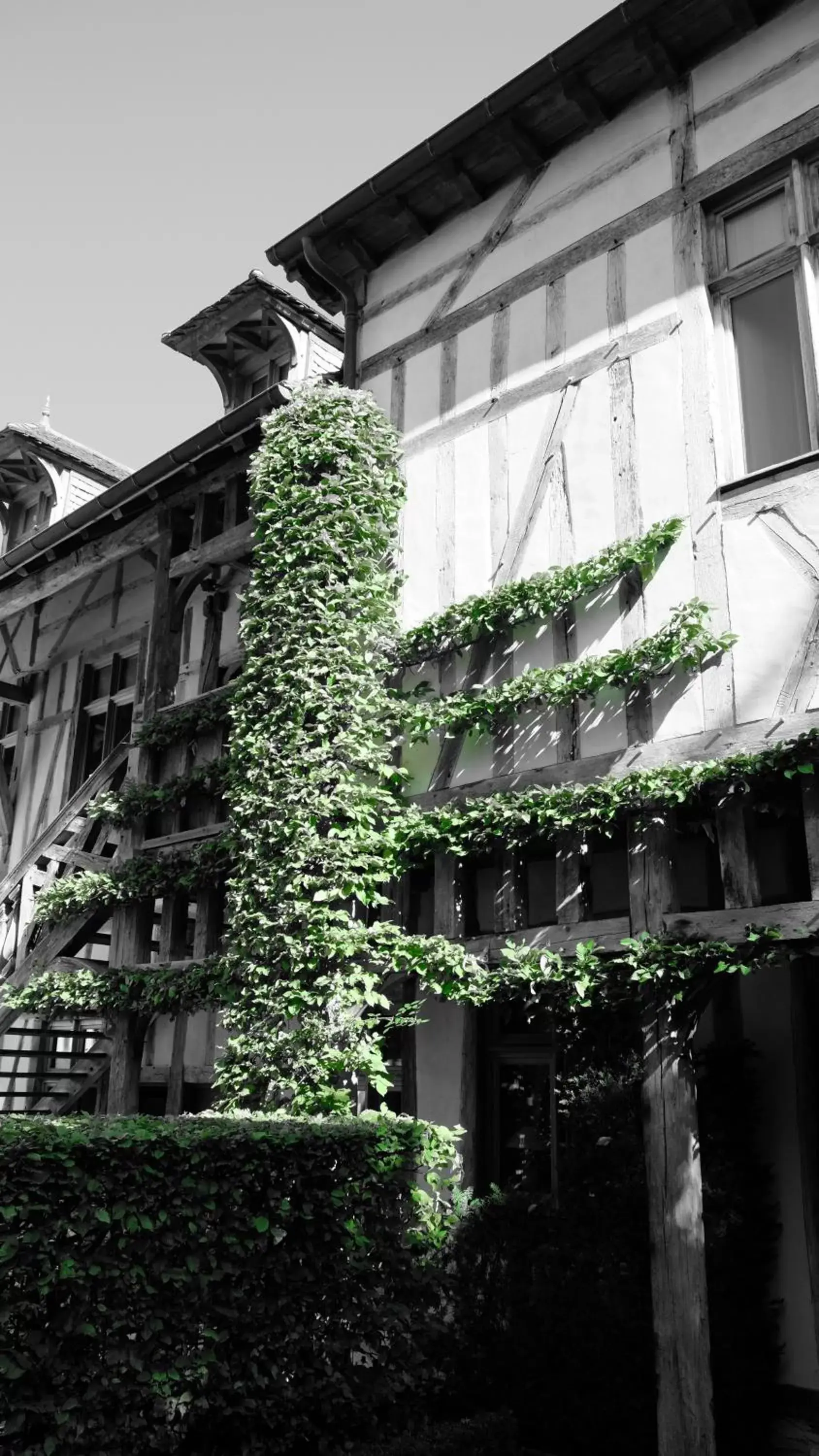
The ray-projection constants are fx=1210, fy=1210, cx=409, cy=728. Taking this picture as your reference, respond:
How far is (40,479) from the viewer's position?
1549 centimetres

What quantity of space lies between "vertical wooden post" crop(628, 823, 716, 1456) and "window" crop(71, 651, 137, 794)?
7.76m

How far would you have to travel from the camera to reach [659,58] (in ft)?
25.5

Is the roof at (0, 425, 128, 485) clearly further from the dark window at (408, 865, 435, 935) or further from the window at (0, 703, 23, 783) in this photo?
the dark window at (408, 865, 435, 935)

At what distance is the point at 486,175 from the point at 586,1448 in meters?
8.20

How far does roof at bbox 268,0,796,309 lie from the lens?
761 cm

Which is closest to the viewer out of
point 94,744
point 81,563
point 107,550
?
point 107,550

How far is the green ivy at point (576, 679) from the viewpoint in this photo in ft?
21.9

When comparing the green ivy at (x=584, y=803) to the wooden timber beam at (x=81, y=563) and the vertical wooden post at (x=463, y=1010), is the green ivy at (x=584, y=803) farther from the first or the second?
the wooden timber beam at (x=81, y=563)

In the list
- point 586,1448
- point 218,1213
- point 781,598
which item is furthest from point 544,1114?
point 781,598

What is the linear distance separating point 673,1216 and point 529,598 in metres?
3.61

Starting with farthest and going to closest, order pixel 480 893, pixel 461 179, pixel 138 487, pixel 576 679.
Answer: pixel 138 487
pixel 480 893
pixel 461 179
pixel 576 679

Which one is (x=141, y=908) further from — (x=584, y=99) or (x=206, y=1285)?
(x=584, y=99)

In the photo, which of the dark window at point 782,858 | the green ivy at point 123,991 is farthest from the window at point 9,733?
the dark window at point 782,858

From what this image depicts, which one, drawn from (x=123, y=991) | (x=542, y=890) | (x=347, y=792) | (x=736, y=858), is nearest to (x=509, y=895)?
(x=347, y=792)
